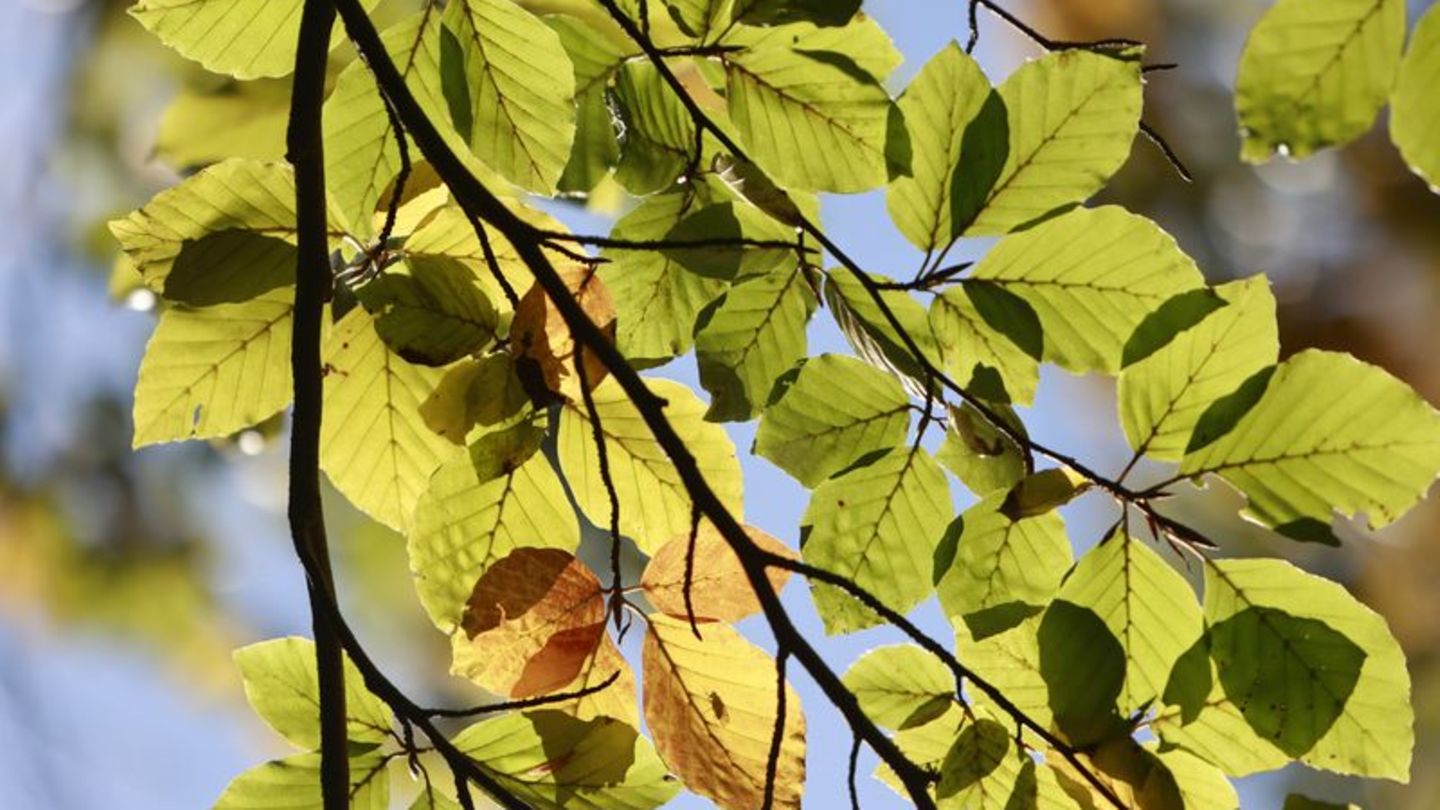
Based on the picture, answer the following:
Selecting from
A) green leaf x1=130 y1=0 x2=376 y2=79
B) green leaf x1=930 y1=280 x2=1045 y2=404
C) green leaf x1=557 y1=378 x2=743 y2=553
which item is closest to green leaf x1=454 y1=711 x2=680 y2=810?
green leaf x1=557 y1=378 x2=743 y2=553

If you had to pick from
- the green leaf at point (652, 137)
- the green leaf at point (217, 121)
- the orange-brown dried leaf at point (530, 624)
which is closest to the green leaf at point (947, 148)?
the green leaf at point (652, 137)

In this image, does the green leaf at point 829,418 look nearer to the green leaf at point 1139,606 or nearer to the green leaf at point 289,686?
the green leaf at point 1139,606

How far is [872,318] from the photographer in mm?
687

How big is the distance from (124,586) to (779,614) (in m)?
2.97

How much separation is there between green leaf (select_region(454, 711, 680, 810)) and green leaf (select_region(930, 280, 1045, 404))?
23 centimetres

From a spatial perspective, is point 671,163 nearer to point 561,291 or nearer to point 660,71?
point 660,71

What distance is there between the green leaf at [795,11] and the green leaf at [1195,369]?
190 mm

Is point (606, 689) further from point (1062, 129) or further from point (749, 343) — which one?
point (1062, 129)

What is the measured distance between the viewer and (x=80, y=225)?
2.40 metres

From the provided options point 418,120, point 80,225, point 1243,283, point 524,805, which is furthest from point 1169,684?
point 80,225

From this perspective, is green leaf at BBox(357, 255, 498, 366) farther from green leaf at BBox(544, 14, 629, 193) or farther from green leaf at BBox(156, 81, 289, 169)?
green leaf at BBox(156, 81, 289, 169)

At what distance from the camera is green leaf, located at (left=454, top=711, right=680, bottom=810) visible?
65 cm

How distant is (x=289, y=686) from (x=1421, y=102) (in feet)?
1.79

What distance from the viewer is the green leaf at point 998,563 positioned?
25.4 inches
